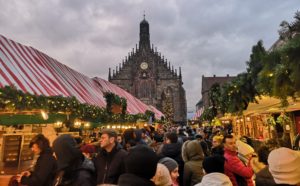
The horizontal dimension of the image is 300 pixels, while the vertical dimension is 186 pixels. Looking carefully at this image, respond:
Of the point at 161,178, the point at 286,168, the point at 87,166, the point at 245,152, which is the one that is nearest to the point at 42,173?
the point at 87,166

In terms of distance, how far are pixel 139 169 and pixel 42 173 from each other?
1.91 meters

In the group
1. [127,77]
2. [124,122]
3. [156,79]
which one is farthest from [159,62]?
[124,122]

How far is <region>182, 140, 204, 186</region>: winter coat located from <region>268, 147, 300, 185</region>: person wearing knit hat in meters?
1.49

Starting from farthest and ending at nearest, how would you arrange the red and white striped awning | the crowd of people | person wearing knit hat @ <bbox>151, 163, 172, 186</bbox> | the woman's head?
the red and white striped awning
the woman's head
person wearing knit hat @ <bbox>151, 163, 172, 186</bbox>
the crowd of people

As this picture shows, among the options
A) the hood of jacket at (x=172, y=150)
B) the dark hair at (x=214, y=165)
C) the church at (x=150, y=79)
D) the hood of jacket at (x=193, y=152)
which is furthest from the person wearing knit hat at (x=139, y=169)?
the church at (x=150, y=79)

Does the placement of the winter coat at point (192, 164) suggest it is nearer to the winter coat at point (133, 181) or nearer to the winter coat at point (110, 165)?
the winter coat at point (110, 165)

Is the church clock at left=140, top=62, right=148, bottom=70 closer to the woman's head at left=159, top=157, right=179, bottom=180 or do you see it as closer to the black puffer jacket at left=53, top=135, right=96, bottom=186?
the woman's head at left=159, top=157, right=179, bottom=180

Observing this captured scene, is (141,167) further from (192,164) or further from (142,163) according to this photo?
(192,164)

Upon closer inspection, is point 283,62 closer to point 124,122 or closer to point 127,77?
point 124,122

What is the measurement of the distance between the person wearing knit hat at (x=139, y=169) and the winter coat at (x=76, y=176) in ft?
3.10

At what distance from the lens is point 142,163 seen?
1776 mm

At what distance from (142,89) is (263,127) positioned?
3943 centimetres

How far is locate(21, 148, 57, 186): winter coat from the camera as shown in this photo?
3.09 metres

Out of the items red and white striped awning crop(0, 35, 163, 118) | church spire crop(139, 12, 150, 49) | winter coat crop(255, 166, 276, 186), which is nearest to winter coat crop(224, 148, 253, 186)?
winter coat crop(255, 166, 276, 186)
